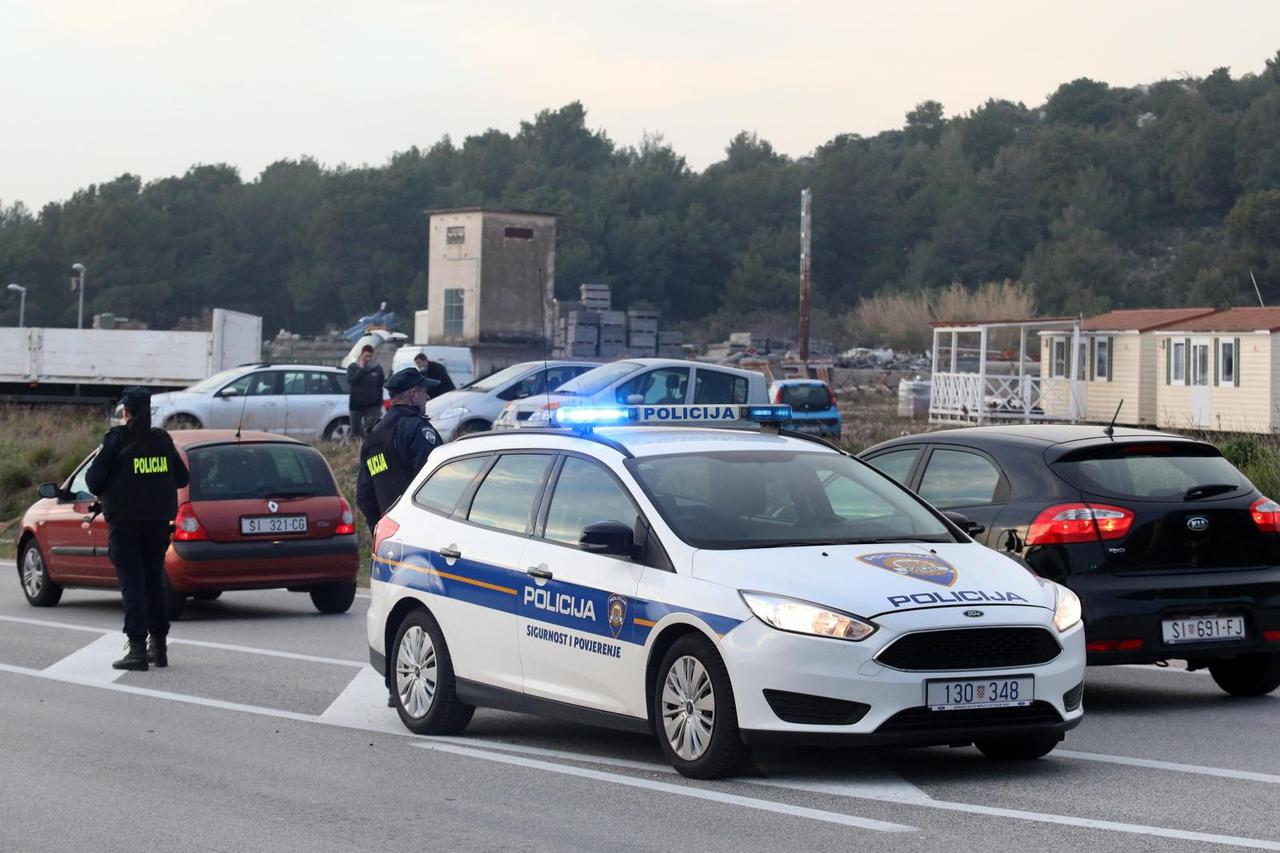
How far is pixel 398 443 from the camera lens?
12.0 metres

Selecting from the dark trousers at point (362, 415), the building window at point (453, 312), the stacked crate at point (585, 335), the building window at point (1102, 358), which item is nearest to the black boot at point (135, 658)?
the dark trousers at point (362, 415)

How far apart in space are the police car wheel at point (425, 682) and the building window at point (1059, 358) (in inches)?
1707

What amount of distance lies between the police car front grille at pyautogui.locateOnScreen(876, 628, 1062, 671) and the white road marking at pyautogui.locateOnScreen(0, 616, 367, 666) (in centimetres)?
554

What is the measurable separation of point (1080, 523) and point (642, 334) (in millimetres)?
38797

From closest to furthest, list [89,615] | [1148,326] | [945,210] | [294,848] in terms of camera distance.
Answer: [294,848] < [89,615] < [1148,326] < [945,210]

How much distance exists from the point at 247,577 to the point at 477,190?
300ft

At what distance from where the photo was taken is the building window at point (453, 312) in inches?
2213

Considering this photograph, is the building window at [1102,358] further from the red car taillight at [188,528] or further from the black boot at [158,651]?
the black boot at [158,651]

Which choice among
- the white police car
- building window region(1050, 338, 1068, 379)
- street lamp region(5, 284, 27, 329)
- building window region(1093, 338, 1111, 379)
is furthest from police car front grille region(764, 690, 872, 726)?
street lamp region(5, 284, 27, 329)

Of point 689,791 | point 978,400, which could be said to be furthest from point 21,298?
point 689,791

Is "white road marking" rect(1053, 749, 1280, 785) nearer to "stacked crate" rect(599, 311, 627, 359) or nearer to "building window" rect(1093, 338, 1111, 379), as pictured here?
"stacked crate" rect(599, 311, 627, 359)

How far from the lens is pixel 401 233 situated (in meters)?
97.1

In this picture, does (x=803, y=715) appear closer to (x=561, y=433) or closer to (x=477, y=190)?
(x=561, y=433)

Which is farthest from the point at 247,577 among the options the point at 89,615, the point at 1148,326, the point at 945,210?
the point at 945,210
